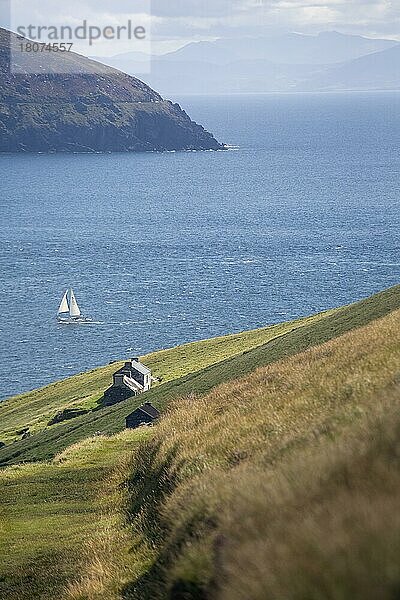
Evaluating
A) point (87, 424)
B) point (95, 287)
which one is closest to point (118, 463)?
point (87, 424)

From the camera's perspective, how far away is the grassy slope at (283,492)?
754 cm

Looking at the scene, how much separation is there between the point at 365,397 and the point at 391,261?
465ft

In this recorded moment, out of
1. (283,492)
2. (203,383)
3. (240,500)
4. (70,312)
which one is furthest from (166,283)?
(283,492)

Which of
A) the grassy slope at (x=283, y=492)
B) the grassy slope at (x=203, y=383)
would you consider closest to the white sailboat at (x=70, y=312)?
the grassy slope at (x=203, y=383)

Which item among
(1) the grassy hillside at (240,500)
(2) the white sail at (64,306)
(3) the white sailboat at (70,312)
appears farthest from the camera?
(2) the white sail at (64,306)

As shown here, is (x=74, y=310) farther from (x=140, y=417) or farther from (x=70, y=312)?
(x=140, y=417)

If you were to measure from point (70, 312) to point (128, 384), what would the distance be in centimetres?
6005

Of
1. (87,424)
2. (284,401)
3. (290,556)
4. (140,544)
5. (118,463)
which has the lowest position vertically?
(87,424)

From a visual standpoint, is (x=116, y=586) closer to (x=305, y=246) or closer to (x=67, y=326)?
(x=67, y=326)

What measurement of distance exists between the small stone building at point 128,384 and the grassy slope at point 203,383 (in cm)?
866

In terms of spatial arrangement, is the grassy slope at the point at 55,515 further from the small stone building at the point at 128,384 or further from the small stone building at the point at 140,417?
the small stone building at the point at 128,384

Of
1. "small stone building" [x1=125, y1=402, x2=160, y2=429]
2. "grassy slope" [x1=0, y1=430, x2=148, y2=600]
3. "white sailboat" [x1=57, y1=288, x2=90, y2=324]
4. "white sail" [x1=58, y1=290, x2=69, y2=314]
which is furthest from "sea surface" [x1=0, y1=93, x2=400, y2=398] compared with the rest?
"grassy slope" [x1=0, y1=430, x2=148, y2=600]

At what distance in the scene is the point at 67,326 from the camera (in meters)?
125

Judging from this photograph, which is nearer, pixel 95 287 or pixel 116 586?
pixel 116 586
